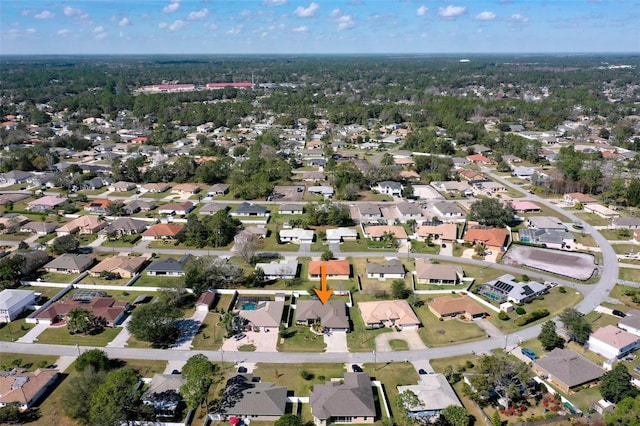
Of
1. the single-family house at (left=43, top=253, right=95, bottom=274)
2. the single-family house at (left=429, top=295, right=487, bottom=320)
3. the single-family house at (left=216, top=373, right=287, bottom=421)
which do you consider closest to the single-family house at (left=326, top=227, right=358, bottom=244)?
the single-family house at (left=429, top=295, right=487, bottom=320)

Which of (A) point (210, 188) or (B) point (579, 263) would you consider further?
(A) point (210, 188)

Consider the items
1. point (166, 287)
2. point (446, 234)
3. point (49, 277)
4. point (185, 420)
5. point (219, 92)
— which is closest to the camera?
point (185, 420)

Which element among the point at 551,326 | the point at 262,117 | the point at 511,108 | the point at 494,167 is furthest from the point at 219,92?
the point at 551,326

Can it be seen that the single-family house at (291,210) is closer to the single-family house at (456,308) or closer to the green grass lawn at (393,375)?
the single-family house at (456,308)

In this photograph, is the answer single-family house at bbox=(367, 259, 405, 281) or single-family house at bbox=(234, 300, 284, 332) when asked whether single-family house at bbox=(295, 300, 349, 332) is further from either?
single-family house at bbox=(367, 259, 405, 281)

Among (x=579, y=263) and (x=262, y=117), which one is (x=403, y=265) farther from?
(x=262, y=117)

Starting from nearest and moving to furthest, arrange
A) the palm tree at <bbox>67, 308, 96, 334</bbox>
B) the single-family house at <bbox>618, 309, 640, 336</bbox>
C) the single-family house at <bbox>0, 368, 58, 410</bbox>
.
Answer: the single-family house at <bbox>0, 368, 58, 410</bbox> < the palm tree at <bbox>67, 308, 96, 334</bbox> < the single-family house at <bbox>618, 309, 640, 336</bbox>
